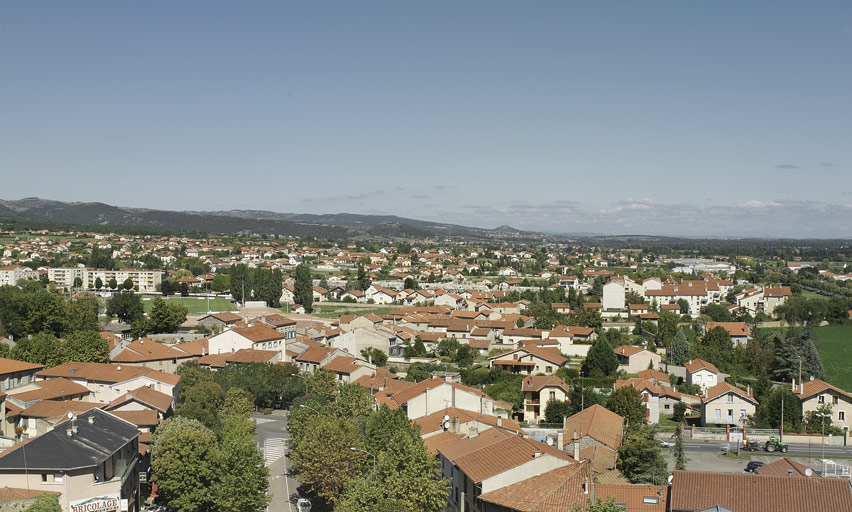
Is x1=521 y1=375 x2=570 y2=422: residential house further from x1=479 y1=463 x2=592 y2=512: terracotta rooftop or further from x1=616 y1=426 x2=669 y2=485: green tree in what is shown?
x1=479 y1=463 x2=592 y2=512: terracotta rooftop

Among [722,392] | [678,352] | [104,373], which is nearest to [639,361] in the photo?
[678,352]

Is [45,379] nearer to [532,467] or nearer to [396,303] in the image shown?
[532,467]

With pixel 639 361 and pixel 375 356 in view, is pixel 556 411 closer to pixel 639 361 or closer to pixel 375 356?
pixel 639 361

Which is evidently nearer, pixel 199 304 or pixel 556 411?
pixel 556 411

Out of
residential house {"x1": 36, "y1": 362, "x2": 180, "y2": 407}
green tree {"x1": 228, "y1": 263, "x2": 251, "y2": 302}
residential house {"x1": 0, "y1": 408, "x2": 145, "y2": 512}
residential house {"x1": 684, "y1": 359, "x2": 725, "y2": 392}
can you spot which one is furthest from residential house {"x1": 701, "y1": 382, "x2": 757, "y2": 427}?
green tree {"x1": 228, "y1": 263, "x2": 251, "y2": 302}

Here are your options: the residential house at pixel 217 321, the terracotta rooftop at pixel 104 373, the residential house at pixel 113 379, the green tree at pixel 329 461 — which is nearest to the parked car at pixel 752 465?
the green tree at pixel 329 461

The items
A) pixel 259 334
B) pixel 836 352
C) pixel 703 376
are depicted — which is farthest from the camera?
pixel 836 352
